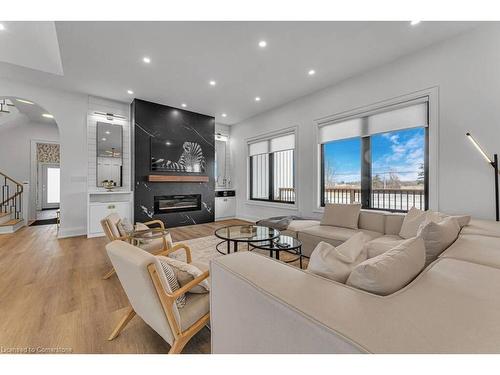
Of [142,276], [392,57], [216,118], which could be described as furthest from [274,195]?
[142,276]

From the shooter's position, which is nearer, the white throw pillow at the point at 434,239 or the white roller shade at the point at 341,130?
the white throw pillow at the point at 434,239

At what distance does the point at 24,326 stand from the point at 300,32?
4070 millimetres

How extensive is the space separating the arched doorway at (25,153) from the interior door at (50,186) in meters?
0.22

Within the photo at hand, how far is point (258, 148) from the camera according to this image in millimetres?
6211

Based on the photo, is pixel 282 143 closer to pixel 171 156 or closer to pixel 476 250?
pixel 171 156

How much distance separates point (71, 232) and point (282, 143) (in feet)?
17.1

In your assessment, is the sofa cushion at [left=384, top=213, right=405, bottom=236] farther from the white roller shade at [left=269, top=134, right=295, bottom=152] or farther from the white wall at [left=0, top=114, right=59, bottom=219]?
the white wall at [left=0, top=114, right=59, bottom=219]

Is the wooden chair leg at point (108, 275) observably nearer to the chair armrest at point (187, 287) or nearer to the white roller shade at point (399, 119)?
the chair armrest at point (187, 287)

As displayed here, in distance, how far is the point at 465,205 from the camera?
111 inches

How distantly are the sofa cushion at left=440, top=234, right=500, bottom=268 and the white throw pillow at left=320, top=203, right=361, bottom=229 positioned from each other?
1.37 metres

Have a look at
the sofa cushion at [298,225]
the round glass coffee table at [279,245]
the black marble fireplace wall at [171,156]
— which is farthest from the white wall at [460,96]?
the black marble fireplace wall at [171,156]

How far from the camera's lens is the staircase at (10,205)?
197 inches

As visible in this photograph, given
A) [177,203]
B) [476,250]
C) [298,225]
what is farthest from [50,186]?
[476,250]

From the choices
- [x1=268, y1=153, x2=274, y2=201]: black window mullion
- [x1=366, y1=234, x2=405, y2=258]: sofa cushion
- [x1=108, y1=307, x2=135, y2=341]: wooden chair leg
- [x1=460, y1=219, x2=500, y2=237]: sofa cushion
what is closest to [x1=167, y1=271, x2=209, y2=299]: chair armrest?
[x1=108, y1=307, x2=135, y2=341]: wooden chair leg
